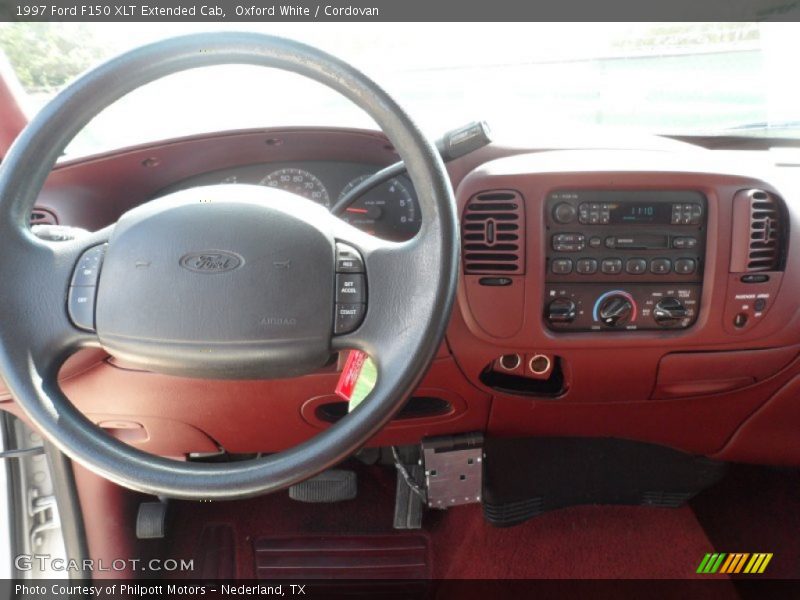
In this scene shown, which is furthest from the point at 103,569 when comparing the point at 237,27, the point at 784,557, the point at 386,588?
the point at 784,557

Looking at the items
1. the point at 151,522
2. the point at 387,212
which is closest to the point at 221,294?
the point at 387,212

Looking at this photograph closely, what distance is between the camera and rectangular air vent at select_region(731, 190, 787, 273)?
110cm

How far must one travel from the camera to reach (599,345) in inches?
44.9

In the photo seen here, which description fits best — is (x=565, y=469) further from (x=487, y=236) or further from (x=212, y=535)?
(x=212, y=535)

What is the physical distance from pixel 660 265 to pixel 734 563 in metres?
0.97

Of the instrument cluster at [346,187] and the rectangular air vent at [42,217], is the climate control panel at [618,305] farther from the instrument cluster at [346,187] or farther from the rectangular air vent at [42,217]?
the rectangular air vent at [42,217]

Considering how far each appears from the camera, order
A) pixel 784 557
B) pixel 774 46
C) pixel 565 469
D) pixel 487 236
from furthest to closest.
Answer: pixel 565 469 → pixel 784 557 → pixel 774 46 → pixel 487 236

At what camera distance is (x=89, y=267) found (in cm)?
85

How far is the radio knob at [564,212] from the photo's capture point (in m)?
1.09

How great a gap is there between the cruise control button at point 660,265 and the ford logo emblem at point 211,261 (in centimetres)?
70

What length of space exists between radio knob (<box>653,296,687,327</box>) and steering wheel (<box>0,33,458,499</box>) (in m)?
0.53

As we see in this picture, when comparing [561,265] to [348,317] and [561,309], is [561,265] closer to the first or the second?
[561,309]

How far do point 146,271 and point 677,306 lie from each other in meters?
0.87

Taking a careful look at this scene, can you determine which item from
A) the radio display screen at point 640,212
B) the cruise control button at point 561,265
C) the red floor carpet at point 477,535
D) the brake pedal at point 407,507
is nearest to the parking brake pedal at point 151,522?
the red floor carpet at point 477,535
